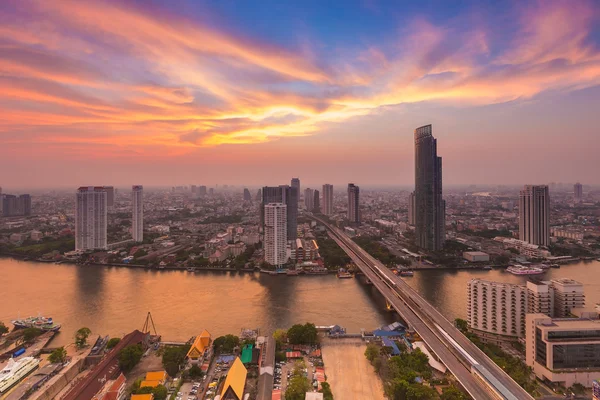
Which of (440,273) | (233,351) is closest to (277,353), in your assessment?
(233,351)

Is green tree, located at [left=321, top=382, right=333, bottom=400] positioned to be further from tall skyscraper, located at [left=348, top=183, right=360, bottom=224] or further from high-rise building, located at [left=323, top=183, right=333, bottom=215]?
high-rise building, located at [left=323, top=183, right=333, bottom=215]

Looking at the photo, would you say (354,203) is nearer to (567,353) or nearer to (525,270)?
(525,270)

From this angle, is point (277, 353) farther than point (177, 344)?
No

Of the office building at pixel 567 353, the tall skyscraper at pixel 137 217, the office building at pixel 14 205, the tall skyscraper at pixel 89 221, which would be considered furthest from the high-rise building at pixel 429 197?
the office building at pixel 14 205

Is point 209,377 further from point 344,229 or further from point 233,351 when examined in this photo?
point 344,229

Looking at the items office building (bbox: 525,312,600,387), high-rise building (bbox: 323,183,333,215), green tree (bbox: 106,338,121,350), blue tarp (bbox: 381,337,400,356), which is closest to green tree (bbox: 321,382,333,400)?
blue tarp (bbox: 381,337,400,356)
